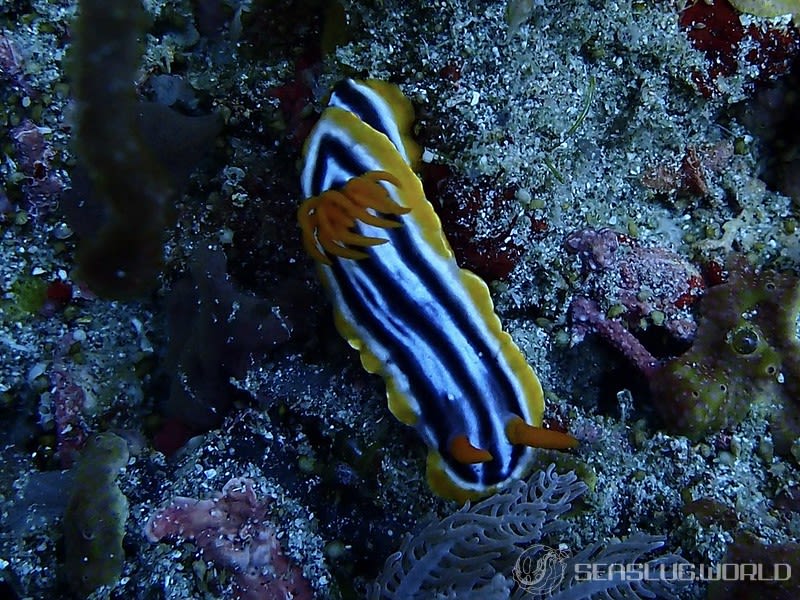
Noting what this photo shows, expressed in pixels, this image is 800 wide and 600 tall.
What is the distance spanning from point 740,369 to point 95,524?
3.45 m

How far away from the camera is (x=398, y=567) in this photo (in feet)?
9.37

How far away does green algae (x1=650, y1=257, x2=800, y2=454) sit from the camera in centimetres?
323

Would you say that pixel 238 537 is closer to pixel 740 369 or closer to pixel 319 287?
pixel 319 287

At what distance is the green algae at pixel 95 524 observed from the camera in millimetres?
2924

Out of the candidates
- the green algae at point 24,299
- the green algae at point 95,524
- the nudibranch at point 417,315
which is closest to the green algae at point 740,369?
the nudibranch at point 417,315

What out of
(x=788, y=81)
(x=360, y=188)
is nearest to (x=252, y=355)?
(x=360, y=188)

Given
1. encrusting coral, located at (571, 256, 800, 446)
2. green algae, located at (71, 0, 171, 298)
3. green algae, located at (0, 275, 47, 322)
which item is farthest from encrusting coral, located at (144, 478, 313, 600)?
encrusting coral, located at (571, 256, 800, 446)

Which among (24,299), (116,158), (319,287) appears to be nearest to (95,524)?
(24,299)

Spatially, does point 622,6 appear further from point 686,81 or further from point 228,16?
point 228,16

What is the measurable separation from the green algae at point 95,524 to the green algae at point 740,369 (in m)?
2.91

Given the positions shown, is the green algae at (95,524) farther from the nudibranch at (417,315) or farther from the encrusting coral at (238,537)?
the nudibranch at (417,315)

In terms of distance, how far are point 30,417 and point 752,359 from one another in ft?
13.7

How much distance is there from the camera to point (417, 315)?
3111 millimetres

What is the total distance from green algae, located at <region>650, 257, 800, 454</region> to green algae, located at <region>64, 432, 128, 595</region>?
9.55 ft
